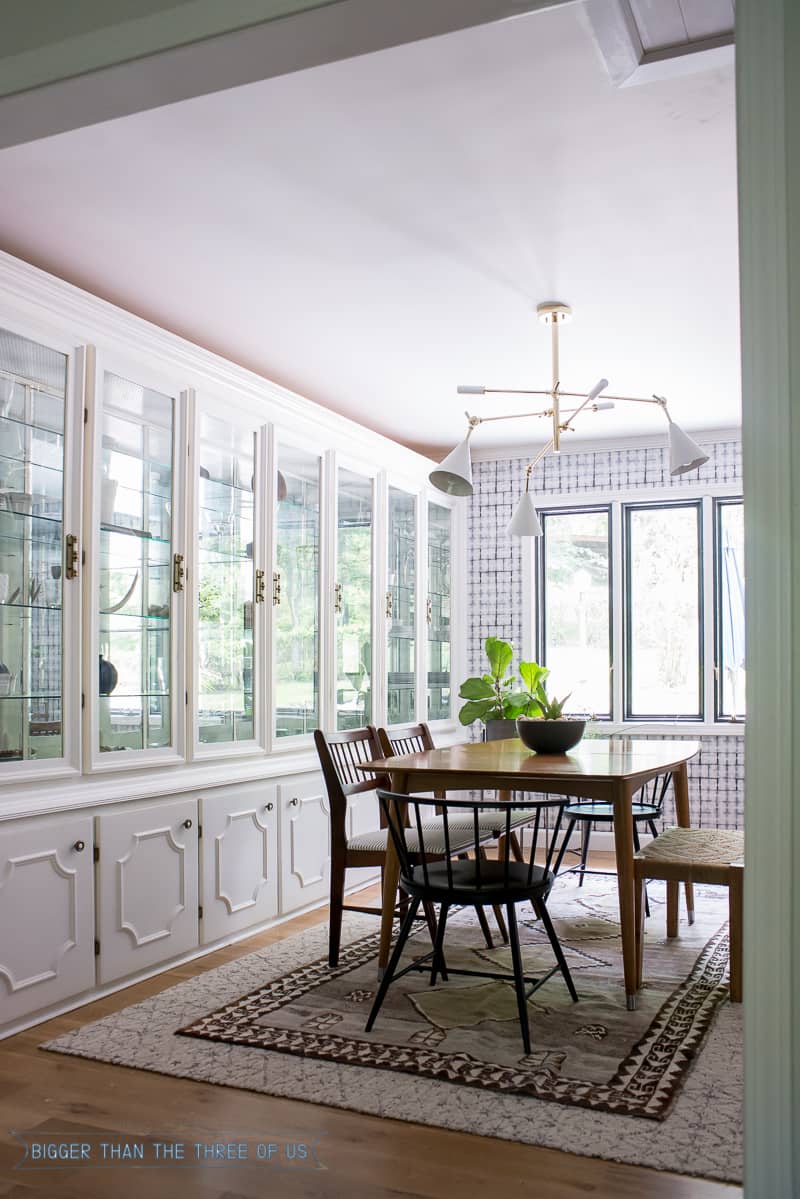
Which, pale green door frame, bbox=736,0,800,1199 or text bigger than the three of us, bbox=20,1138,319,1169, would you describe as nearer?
pale green door frame, bbox=736,0,800,1199

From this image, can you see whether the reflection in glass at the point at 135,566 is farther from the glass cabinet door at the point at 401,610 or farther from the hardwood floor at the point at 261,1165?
the glass cabinet door at the point at 401,610

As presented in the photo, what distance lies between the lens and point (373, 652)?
18.6ft

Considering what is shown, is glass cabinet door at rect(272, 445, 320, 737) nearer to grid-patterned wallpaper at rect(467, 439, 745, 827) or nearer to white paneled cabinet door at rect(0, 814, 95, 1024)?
white paneled cabinet door at rect(0, 814, 95, 1024)

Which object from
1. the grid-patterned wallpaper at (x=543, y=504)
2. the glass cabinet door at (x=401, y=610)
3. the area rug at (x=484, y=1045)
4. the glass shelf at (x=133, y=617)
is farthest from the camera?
the grid-patterned wallpaper at (x=543, y=504)

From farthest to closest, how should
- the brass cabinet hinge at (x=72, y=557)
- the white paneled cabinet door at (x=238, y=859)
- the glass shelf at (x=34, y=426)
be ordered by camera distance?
the white paneled cabinet door at (x=238, y=859) < the brass cabinet hinge at (x=72, y=557) < the glass shelf at (x=34, y=426)

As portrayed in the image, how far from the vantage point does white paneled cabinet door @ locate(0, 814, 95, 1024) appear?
3.21m

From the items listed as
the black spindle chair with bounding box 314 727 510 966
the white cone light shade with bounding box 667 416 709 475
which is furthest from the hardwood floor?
the white cone light shade with bounding box 667 416 709 475

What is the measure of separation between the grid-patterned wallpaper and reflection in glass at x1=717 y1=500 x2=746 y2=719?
25 cm

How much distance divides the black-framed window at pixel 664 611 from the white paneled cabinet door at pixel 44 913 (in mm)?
3980

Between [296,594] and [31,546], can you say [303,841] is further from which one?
[31,546]

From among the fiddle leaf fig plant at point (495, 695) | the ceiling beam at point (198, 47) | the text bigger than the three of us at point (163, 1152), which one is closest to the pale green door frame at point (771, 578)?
the ceiling beam at point (198, 47)

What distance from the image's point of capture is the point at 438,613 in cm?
658

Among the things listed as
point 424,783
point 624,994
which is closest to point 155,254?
point 424,783

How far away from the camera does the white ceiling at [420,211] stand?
256 cm
